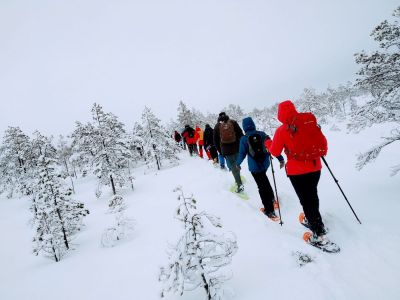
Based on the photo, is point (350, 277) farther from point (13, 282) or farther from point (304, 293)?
point (13, 282)

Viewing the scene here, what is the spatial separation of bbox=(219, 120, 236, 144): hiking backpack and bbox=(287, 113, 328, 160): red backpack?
4.45 metres

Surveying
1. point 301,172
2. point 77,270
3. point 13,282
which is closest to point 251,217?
point 301,172

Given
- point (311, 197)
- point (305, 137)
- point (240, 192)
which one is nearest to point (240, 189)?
point (240, 192)

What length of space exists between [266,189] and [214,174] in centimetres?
605

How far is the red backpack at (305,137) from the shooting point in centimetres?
434

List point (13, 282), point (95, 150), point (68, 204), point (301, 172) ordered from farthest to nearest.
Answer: point (95, 150) < point (68, 204) < point (13, 282) < point (301, 172)

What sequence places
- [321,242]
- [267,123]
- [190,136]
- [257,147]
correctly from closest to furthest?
1. [321,242]
2. [257,147]
3. [190,136]
4. [267,123]

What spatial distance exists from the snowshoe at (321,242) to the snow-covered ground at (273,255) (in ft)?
0.29

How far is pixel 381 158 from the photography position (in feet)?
29.7

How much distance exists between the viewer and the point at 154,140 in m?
24.6

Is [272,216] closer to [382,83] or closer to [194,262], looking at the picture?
[194,262]

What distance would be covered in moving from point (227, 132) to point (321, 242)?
528 centimetres

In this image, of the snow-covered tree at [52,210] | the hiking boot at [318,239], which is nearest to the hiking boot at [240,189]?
the hiking boot at [318,239]

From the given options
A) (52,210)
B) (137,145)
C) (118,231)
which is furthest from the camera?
(137,145)
